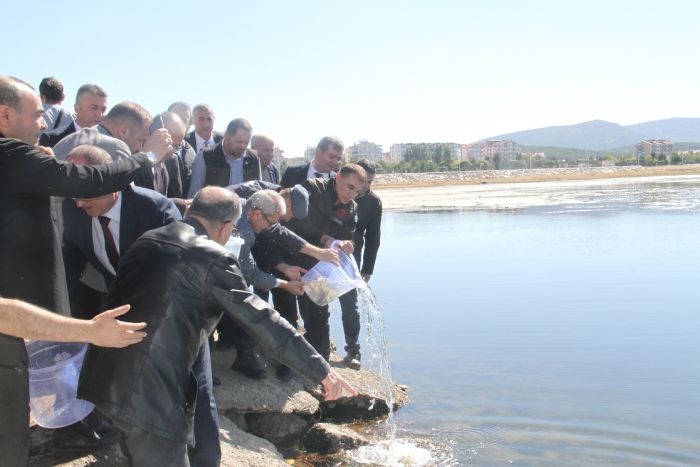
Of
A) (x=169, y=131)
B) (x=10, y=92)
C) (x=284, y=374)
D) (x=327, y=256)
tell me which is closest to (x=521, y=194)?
(x=284, y=374)

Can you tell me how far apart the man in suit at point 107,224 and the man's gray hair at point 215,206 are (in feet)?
2.40

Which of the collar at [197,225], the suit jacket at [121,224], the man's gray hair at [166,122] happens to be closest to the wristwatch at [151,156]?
the suit jacket at [121,224]

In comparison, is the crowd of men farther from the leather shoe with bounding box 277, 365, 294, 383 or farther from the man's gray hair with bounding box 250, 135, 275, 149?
the man's gray hair with bounding box 250, 135, 275, 149

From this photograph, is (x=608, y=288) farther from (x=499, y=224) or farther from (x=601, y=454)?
(x=499, y=224)

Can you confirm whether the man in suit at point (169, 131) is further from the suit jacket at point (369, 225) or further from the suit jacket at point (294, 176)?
the suit jacket at point (369, 225)

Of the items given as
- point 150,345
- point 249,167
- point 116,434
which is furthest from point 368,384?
point 150,345

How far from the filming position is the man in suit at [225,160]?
660 cm

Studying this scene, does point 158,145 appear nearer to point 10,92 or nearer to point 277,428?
point 10,92

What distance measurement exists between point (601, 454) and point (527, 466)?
0.65 meters

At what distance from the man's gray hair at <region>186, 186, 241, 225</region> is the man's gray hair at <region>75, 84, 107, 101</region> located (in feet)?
10.6

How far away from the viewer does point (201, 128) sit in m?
7.58

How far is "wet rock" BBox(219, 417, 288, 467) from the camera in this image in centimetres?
458

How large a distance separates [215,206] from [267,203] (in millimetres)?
1763

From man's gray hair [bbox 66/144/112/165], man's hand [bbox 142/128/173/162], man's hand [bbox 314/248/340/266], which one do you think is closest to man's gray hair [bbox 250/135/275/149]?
man's hand [bbox 314/248/340/266]
